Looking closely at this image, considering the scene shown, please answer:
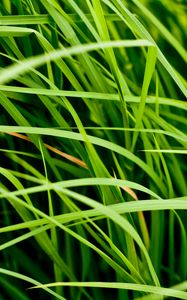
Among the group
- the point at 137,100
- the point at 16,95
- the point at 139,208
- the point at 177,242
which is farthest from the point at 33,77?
the point at 177,242

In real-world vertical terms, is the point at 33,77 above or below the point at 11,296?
above

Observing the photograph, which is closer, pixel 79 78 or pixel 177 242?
pixel 79 78

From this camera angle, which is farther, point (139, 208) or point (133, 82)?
point (133, 82)

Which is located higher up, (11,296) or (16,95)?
(16,95)

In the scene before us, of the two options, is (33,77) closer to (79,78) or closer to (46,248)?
(79,78)

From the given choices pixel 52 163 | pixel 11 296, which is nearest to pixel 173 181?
pixel 52 163

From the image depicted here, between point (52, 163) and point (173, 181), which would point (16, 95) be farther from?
point (173, 181)

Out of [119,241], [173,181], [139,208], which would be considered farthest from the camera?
[173,181]

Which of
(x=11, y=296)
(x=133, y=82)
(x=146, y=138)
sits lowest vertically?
(x=11, y=296)

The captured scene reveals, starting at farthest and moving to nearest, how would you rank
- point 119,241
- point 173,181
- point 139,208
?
point 173,181 → point 119,241 → point 139,208
